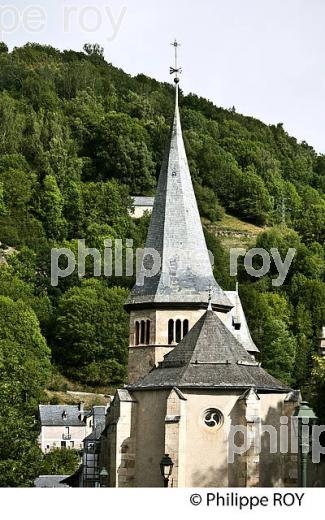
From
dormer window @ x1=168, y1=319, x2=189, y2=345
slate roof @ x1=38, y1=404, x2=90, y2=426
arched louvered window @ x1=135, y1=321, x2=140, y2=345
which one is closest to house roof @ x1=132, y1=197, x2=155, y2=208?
slate roof @ x1=38, y1=404, x2=90, y2=426

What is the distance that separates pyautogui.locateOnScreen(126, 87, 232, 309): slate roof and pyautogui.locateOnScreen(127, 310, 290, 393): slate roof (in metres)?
8.98

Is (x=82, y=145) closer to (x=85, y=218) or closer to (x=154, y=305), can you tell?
(x=85, y=218)

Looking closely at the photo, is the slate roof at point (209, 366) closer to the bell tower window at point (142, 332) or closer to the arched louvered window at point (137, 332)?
the bell tower window at point (142, 332)

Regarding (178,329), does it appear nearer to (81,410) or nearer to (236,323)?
(236,323)

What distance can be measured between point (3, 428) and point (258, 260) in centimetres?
10218

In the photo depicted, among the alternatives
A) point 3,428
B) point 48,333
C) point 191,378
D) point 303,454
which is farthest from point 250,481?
point 48,333

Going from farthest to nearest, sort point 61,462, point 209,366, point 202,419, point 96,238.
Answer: point 96,238, point 61,462, point 209,366, point 202,419

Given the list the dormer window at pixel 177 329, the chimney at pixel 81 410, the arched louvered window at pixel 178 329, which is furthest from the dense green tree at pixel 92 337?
the arched louvered window at pixel 178 329

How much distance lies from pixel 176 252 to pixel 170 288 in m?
2.36

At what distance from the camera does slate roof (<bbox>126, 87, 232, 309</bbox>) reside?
70812 mm

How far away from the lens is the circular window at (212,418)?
190 ft

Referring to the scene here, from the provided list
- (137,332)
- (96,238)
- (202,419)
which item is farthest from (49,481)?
(96,238)

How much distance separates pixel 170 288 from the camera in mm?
70875

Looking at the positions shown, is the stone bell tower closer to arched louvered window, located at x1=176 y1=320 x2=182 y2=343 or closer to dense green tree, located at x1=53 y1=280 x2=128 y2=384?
arched louvered window, located at x1=176 y1=320 x2=182 y2=343
